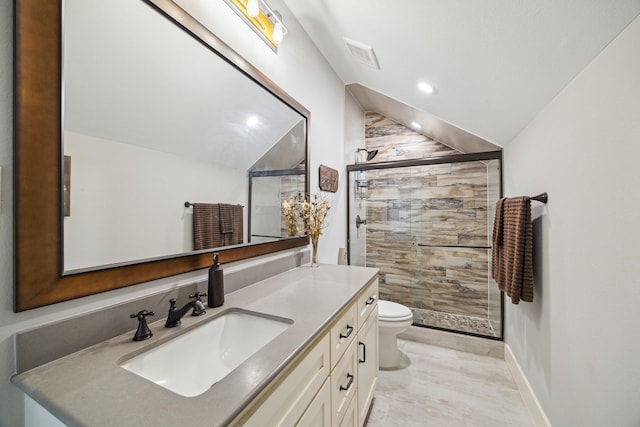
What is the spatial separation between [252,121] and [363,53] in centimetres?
111

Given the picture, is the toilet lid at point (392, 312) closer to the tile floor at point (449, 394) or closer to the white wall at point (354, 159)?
the tile floor at point (449, 394)

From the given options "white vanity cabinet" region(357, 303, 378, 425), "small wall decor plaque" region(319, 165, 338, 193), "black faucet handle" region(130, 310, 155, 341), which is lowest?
"white vanity cabinet" region(357, 303, 378, 425)

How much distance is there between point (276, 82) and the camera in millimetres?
1666

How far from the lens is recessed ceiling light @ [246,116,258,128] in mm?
1421

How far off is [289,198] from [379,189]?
5.67ft

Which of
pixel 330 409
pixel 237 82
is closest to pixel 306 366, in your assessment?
pixel 330 409

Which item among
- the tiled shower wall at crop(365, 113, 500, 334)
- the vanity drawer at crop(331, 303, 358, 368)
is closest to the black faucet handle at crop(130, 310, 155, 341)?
the vanity drawer at crop(331, 303, 358, 368)

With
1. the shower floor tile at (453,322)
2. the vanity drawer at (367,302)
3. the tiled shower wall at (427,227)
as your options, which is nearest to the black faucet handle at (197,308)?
the vanity drawer at (367,302)

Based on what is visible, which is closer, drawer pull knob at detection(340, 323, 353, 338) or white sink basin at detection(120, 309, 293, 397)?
white sink basin at detection(120, 309, 293, 397)

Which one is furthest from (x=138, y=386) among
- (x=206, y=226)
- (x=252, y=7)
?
(x=252, y=7)

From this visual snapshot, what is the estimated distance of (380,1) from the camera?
4.29 feet

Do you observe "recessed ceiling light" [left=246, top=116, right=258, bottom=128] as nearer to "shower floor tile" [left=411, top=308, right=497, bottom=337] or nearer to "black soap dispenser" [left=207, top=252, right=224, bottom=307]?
"black soap dispenser" [left=207, top=252, right=224, bottom=307]

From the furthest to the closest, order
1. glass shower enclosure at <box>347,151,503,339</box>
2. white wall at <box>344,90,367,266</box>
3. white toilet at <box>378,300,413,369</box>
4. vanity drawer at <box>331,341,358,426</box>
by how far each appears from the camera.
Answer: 1. white wall at <box>344,90,367,266</box>
2. glass shower enclosure at <box>347,151,503,339</box>
3. white toilet at <box>378,300,413,369</box>
4. vanity drawer at <box>331,341,358,426</box>

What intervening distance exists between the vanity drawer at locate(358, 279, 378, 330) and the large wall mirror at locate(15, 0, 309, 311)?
0.69 m
